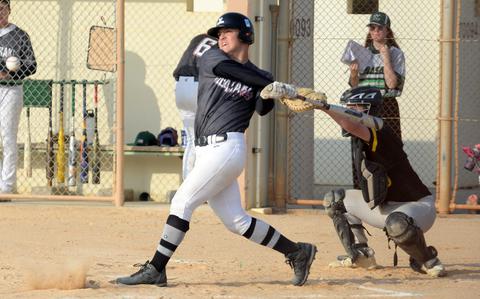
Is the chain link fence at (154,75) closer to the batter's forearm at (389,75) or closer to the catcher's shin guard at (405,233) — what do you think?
the batter's forearm at (389,75)

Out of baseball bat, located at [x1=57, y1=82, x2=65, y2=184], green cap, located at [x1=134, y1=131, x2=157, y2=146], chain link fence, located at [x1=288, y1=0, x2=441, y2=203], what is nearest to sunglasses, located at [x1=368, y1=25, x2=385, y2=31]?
chain link fence, located at [x1=288, y1=0, x2=441, y2=203]

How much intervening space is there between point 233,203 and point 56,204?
20.7ft

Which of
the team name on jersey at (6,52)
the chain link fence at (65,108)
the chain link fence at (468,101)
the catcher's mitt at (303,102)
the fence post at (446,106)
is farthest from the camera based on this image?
the chain link fence at (468,101)

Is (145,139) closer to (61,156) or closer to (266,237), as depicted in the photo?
(61,156)

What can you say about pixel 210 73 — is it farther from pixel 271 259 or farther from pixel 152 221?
pixel 152 221

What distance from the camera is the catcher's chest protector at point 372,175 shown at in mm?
8672

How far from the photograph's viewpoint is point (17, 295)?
764 centimetres

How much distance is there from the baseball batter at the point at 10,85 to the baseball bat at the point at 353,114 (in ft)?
19.7

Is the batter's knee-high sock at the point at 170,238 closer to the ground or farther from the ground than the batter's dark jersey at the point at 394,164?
closer to the ground

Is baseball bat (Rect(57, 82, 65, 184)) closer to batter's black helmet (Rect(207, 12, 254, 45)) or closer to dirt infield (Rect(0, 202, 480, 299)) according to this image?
dirt infield (Rect(0, 202, 480, 299))

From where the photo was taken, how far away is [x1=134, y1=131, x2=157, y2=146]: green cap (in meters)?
14.9

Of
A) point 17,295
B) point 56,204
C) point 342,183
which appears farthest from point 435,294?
point 342,183

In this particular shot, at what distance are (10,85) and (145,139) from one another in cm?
204

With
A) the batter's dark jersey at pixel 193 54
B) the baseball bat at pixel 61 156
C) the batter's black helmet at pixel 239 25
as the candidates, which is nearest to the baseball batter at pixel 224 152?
the batter's black helmet at pixel 239 25
